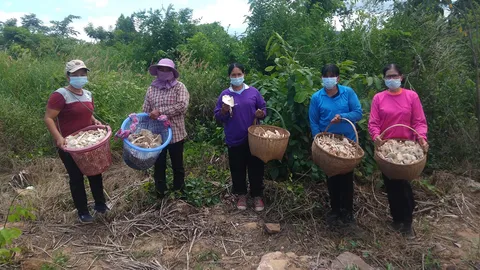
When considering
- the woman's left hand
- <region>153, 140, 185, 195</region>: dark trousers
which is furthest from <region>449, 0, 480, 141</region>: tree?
<region>153, 140, 185, 195</region>: dark trousers

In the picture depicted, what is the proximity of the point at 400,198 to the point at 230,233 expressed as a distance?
1.62 meters

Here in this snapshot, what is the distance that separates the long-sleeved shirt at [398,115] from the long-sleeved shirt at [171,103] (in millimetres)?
1816

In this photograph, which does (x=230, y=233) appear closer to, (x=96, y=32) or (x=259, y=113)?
(x=259, y=113)

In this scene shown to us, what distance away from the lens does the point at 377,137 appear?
11.1 feet

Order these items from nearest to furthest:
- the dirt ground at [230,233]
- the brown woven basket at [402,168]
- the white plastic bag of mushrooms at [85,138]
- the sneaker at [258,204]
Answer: the brown woven basket at [402,168], the dirt ground at [230,233], the white plastic bag of mushrooms at [85,138], the sneaker at [258,204]

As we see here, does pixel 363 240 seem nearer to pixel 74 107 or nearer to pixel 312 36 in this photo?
pixel 74 107

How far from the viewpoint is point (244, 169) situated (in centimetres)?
407

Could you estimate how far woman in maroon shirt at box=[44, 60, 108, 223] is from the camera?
3477mm

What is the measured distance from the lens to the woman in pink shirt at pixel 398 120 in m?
3.46

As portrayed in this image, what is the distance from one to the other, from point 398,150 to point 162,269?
2.23m

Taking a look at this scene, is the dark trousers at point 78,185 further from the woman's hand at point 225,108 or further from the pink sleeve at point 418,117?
the pink sleeve at point 418,117

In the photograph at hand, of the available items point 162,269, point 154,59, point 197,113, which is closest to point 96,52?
point 154,59

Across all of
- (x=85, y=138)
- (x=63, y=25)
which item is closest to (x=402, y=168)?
(x=85, y=138)

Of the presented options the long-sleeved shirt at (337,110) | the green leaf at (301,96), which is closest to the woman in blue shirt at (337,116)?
the long-sleeved shirt at (337,110)
